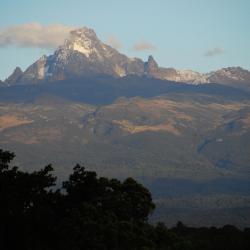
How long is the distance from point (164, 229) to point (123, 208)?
435 cm

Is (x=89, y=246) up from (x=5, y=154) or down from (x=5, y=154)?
down

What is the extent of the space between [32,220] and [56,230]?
217 centimetres

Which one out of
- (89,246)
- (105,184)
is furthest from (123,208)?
(89,246)

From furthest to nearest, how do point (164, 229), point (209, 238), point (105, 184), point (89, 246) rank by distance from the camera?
point (209, 238) < point (105, 184) < point (164, 229) < point (89, 246)

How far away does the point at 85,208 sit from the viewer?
7400 centimetres

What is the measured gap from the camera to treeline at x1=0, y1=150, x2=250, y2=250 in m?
71.4

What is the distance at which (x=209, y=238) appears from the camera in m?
88.5

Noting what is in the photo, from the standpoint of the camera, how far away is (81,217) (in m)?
72.6

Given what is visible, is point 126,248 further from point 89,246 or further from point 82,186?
point 82,186

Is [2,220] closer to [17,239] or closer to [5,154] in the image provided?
[17,239]

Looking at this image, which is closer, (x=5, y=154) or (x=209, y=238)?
(x=5, y=154)

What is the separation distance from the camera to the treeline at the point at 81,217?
234ft

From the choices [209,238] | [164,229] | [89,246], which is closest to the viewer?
[89,246]

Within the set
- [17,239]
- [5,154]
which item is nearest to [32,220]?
[17,239]
